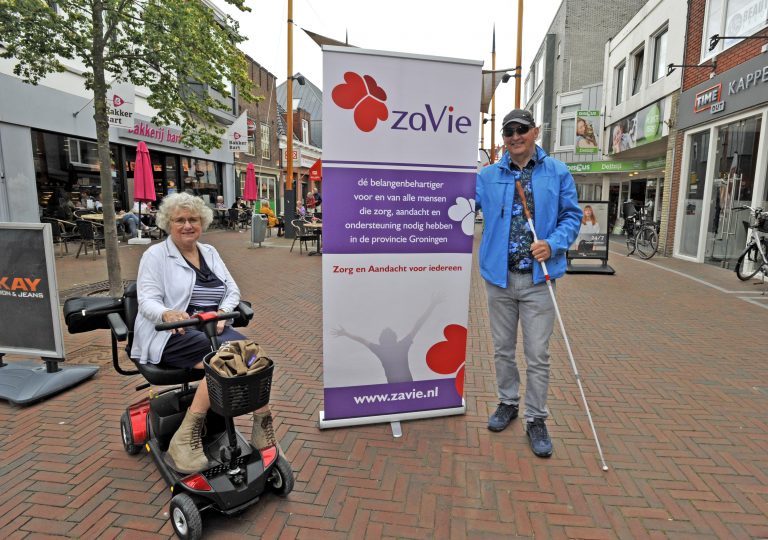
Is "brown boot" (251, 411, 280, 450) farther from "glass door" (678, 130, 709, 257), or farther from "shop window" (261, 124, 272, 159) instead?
"shop window" (261, 124, 272, 159)

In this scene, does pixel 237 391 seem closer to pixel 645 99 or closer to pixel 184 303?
pixel 184 303

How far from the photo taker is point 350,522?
231 cm

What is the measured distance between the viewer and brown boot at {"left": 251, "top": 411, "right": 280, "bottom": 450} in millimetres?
2457

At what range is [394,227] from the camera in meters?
3.01

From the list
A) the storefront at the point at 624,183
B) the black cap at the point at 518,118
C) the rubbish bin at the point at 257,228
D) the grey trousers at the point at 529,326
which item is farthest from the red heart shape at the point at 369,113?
Result: the storefront at the point at 624,183

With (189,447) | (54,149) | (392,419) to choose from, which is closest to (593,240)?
(392,419)

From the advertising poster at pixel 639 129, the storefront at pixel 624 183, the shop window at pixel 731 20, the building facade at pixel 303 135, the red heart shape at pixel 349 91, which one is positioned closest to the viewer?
the red heart shape at pixel 349 91

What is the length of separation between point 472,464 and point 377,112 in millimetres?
2214

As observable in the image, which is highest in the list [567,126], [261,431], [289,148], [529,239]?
A: [567,126]

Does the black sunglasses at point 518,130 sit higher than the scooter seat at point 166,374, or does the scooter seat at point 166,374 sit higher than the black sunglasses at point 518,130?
the black sunglasses at point 518,130

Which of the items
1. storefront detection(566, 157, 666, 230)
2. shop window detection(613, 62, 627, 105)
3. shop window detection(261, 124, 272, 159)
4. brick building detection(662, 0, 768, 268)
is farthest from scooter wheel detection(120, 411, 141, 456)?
A: shop window detection(261, 124, 272, 159)

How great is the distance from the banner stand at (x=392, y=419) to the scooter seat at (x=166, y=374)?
944 mm

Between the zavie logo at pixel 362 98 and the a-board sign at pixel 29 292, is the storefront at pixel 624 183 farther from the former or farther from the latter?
the a-board sign at pixel 29 292

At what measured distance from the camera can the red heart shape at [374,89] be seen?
282cm
